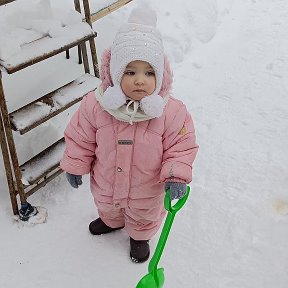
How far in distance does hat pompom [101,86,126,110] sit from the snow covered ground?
0.96 m

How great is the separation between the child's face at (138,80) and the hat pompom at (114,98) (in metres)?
0.03

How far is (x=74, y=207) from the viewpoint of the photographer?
2658 mm

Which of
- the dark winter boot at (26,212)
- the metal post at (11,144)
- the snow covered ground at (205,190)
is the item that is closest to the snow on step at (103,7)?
the snow covered ground at (205,190)

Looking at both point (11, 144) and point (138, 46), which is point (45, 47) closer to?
point (11, 144)

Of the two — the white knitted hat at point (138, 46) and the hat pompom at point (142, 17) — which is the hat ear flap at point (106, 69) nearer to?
the white knitted hat at point (138, 46)

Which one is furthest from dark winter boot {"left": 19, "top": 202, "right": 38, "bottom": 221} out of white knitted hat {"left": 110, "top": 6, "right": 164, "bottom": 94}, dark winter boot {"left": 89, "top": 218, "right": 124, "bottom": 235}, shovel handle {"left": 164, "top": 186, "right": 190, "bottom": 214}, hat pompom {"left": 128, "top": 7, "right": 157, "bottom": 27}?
hat pompom {"left": 128, "top": 7, "right": 157, "bottom": 27}

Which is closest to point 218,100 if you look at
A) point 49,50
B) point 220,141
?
point 220,141

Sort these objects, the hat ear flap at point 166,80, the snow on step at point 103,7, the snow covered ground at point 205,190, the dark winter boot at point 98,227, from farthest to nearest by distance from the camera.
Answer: the snow on step at point 103,7 < the dark winter boot at point 98,227 < the snow covered ground at point 205,190 < the hat ear flap at point 166,80

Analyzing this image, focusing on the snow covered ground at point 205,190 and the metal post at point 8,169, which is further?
the snow covered ground at point 205,190

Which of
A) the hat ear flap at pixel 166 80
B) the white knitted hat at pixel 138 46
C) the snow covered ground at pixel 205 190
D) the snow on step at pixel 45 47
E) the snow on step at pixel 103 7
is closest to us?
the white knitted hat at pixel 138 46

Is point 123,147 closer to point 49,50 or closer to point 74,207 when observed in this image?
point 49,50

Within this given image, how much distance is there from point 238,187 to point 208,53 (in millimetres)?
1483

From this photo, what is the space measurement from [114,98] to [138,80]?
113 mm

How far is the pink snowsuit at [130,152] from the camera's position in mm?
1921
